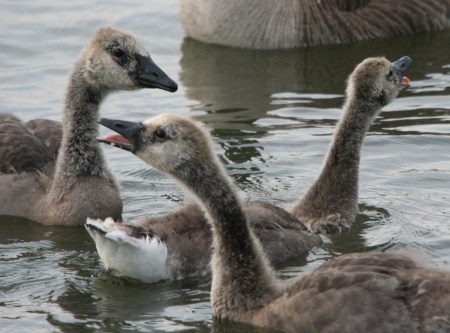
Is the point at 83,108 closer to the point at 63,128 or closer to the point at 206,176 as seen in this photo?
the point at 63,128

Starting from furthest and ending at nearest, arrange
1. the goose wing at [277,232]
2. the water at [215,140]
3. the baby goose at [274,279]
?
1. the goose wing at [277,232]
2. the water at [215,140]
3. the baby goose at [274,279]

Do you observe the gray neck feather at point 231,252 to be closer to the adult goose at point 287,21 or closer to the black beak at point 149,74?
the black beak at point 149,74

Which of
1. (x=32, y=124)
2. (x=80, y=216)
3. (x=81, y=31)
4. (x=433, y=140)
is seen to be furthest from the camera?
(x=81, y=31)

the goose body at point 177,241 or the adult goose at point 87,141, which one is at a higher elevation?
the adult goose at point 87,141

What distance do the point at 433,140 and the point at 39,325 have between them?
21.1 ft

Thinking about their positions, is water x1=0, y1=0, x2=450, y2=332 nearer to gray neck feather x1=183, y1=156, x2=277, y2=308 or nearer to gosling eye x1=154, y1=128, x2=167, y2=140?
gray neck feather x1=183, y1=156, x2=277, y2=308

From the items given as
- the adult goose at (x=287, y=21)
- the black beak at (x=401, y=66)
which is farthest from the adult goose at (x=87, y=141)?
the adult goose at (x=287, y=21)

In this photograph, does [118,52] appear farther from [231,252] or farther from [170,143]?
[231,252]

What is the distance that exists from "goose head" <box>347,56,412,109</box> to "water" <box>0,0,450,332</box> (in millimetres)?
1192

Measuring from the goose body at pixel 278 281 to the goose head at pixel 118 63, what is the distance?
266 centimetres

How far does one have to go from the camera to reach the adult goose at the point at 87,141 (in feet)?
42.1

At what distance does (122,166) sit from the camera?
1461cm

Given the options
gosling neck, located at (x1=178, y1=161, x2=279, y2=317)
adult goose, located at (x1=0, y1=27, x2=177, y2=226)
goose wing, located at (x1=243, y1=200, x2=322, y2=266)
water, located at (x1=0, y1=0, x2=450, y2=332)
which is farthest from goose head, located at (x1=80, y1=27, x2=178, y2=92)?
gosling neck, located at (x1=178, y1=161, x2=279, y2=317)

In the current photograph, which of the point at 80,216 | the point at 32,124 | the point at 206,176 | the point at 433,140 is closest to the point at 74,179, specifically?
the point at 80,216
